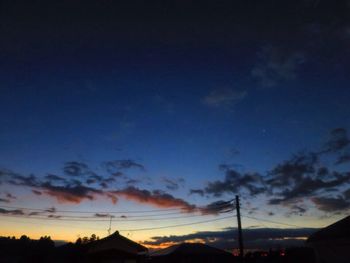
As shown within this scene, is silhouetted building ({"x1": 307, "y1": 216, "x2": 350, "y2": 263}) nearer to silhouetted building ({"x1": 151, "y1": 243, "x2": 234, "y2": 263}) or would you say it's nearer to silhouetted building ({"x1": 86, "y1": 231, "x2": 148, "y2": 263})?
silhouetted building ({"x1": 151, "y1": 243, "x2": 234, "y2": 263})

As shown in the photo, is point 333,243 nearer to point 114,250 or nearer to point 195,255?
point 195,255

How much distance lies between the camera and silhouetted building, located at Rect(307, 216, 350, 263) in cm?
1948

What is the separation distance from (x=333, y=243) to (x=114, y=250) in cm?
2575

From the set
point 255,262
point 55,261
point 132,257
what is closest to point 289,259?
point 255,262

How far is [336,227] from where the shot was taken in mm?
22062

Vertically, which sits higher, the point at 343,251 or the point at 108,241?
the point at 108,241

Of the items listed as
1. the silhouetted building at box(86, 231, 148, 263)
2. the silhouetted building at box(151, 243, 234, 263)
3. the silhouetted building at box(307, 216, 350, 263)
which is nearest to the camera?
the silhouetted building at box(307, 216, 350, 263)

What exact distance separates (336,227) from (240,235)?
11.9 metres

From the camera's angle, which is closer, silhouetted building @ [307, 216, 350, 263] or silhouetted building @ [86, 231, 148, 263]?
silhouetted building @ [307, 216, 350, 263]

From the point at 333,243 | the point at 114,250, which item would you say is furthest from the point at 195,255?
the point at 333,243

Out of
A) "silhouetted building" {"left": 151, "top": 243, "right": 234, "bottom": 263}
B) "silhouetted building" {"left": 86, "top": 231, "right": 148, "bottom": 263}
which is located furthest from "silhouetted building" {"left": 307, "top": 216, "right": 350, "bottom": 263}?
"silhouetted building" {"left": 86, "top": 231, "right": 148, "bottom": 263}

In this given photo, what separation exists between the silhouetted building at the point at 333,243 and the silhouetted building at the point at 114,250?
22.6 meters

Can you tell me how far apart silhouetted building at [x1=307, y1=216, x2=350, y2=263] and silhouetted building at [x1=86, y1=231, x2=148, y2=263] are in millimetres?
22644

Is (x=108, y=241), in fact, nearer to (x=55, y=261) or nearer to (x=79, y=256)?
(x=79, y=256)
